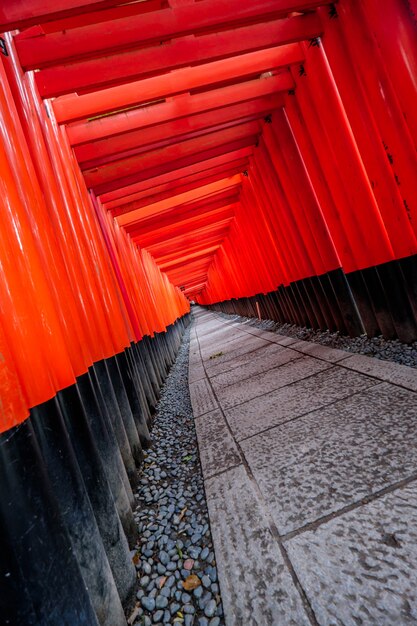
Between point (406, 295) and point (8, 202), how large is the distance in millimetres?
3899

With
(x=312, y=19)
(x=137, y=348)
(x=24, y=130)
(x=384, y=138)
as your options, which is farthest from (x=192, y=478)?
(x=312, y=19)

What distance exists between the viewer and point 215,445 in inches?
118

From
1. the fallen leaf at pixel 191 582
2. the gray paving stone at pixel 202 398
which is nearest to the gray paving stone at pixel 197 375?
the gray paving stone at pixel 202 398

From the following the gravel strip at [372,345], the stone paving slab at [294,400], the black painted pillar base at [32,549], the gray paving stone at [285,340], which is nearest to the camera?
the black painted pillar base at [32,549]

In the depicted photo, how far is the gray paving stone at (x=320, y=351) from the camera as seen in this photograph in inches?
161

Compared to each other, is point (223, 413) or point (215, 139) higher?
point (215, 139)

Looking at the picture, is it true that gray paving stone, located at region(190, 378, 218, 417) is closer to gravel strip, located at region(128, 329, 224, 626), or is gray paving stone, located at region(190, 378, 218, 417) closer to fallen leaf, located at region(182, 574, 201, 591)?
gravel strip, located at region(128, 329, 224, 626)

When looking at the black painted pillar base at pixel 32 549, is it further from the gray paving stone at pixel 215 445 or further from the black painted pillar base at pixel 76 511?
the gray paving stone at pixel 215 445

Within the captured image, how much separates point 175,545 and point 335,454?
1.16 m

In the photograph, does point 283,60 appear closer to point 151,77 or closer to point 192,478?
point 151,77

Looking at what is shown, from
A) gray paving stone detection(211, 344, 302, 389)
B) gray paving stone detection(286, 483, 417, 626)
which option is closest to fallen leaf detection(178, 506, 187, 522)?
gray paving stone detection(286, 483, 417, 626)

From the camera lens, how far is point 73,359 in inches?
80.0

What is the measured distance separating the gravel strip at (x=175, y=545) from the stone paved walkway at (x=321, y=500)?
0.13 meters

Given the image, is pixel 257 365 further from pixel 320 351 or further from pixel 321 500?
pixel 321 500
